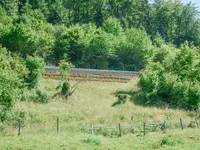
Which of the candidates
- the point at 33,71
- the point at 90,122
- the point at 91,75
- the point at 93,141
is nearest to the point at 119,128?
the point at 93,141

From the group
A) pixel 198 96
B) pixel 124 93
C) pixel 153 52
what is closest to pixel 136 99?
pixel 124 93

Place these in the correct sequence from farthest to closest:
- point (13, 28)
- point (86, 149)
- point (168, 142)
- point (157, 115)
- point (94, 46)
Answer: point (94, 46) → point (13, 28) → point (157, 115) → point (168, 142) → point (86, 149)

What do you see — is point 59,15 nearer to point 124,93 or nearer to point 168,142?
point 124,93

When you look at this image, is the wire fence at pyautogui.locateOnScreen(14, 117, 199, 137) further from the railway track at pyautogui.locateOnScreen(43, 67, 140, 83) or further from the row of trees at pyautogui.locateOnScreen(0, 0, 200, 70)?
the row of trees at pyautogui.locateOnScreen(0, 0, 200, 70)

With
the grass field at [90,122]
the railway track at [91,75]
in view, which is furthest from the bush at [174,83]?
the railway track at [91,75]

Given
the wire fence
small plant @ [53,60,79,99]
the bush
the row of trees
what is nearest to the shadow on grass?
the bush

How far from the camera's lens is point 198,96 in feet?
154

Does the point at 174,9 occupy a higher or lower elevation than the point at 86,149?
higher

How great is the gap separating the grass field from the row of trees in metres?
9.73

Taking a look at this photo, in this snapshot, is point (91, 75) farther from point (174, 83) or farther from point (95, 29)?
point (95, 29)

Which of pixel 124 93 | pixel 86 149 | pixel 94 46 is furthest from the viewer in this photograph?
pixel 94 46

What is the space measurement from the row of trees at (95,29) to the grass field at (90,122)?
9.73m

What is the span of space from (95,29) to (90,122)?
41513 millimetres

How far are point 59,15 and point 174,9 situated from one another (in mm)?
30910
